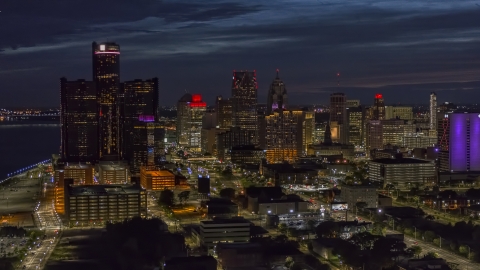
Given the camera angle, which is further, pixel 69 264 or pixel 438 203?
pixel 438 203

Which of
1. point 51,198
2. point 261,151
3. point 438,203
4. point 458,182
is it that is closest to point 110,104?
point 261,151

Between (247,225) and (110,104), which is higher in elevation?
(110,104)

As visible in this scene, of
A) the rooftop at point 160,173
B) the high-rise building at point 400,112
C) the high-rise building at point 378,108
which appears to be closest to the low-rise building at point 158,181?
the rooftop at point 160,173

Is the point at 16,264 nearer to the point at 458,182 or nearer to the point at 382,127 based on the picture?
the point at 458,182

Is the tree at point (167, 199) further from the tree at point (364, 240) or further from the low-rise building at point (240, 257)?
the low-rise building at point (240, 257)

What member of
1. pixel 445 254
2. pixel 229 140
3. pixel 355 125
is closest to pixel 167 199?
pixel 445 254

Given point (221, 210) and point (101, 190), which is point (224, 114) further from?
point (221, 210)
